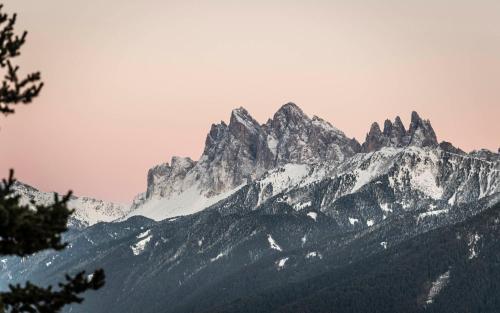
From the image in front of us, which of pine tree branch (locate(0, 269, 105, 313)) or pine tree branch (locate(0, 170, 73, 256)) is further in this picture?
pine tree branch (locate(0, 269, 105, 313))

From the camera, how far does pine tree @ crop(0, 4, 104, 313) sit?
39500 millimetres

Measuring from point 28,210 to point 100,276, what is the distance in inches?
153

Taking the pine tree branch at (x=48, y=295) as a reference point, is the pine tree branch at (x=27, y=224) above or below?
above

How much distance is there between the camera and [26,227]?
39594 millimetres

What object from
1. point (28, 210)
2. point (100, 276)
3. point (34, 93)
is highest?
point (34, 93)

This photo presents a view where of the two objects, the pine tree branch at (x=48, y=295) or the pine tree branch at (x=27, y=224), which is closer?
Result: the pine tree branch at (x=27, y=224)

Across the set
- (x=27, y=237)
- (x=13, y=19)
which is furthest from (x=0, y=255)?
(x=13, y=19)

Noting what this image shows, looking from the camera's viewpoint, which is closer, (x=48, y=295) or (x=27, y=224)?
(x=27, y=224)

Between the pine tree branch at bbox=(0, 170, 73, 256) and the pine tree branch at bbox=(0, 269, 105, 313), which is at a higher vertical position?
the pine tree branch at bbox=(0, 170, 73, 256)

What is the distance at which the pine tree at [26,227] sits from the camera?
39.5 metres

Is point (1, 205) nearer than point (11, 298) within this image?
Yes

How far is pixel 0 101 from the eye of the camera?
134ft

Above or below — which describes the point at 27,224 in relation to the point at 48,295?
above

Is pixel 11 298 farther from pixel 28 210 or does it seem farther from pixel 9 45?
pixel 9 45
